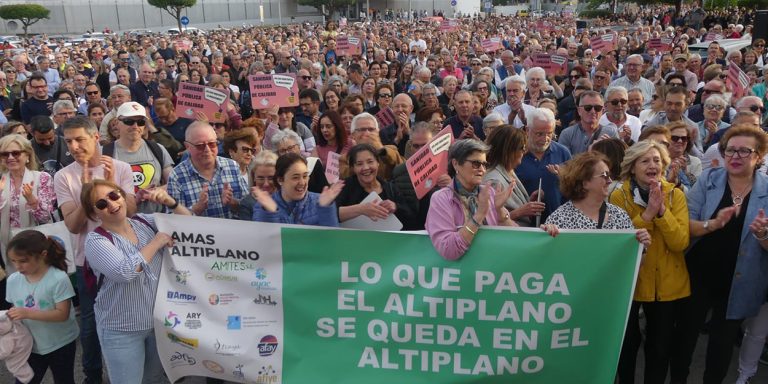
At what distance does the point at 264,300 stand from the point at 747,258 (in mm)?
2993

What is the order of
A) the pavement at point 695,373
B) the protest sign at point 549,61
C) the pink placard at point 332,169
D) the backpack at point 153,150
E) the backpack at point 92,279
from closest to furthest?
the backpack at point 92,279 → the pavement at point 695,373 → the pink placard at point 332,169 → the backpack at point 153,150 → the protest sign at point 549,61

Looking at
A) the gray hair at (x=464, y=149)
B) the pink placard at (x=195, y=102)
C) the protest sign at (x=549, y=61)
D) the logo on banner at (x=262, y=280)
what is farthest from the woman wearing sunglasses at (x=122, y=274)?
the protest sign at (x=549, y=61)

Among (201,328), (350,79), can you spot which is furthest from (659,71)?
(201,328)

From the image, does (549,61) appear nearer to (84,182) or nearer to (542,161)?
(542,161)

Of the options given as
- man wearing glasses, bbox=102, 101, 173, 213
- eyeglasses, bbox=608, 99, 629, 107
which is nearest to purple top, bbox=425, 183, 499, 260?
man wearing glasses, bbox=102, 101, 173, 213

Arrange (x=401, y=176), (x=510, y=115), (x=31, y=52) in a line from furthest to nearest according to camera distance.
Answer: (x=31, y=52)
(x=510, y=115)
(x=401, y=176)

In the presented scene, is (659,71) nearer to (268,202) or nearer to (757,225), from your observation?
(757,225)

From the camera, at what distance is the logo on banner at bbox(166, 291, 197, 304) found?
3.89 meters

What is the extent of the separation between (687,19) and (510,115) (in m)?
30.2

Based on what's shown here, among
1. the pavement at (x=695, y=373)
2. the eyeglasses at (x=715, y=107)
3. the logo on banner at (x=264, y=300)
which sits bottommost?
the pavement at (x=695, y=373)

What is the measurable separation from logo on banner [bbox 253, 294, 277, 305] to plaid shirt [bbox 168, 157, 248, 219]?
2.94ft

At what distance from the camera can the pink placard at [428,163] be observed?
4145mm

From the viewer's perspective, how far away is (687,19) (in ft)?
108

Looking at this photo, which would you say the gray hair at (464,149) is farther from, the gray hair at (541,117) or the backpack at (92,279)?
the backpack at (92,279)
